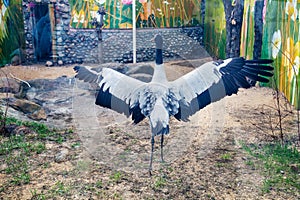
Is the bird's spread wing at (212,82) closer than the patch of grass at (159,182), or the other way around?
the patch of grass at (159,182)

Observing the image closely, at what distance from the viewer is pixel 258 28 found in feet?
24.4

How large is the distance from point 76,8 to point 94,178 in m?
7.96

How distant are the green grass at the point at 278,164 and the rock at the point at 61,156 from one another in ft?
7.08

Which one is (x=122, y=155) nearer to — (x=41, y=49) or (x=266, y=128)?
(x=266, y=128)

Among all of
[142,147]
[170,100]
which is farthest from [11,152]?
[170,100]

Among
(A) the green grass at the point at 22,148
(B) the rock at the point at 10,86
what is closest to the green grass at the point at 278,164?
(A) the green grass at the point at 22,148

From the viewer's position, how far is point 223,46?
388 inches

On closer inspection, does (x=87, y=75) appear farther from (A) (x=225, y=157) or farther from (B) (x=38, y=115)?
(A) (x=225, y=157)

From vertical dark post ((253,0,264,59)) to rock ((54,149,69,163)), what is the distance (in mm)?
4965

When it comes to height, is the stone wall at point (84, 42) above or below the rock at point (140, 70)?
above

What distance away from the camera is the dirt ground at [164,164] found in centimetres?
321

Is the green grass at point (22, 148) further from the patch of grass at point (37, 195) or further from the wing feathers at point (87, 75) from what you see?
the wing feathers at point (87, 75)

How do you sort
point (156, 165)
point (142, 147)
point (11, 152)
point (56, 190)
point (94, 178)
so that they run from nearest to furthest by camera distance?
1. point (56, 190)
2. point (94, 178)
3. point (156, 165)
4. point (11, 152)
5. point (142, 147)

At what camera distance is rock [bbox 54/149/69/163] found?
12.9ft
